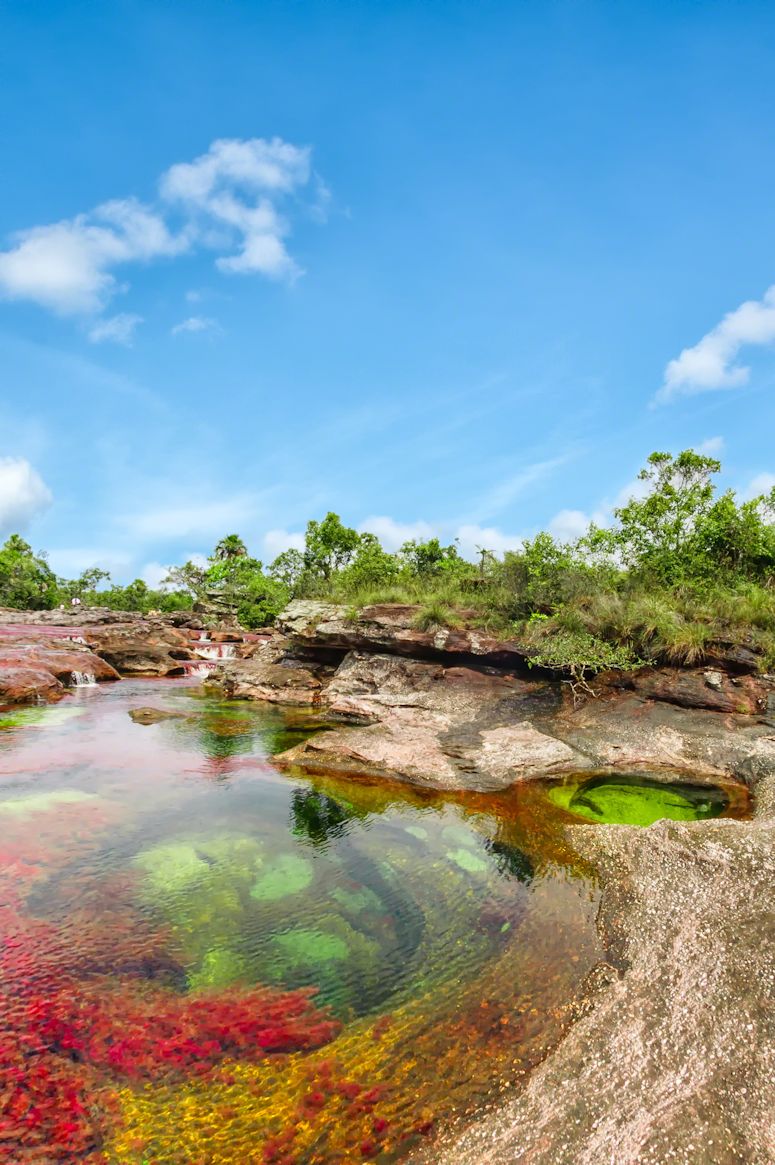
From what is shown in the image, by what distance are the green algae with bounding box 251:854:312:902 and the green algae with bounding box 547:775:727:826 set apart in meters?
4.71

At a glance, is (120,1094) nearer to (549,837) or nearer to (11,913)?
(11,913)

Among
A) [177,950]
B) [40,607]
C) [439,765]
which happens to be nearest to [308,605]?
[439,765]

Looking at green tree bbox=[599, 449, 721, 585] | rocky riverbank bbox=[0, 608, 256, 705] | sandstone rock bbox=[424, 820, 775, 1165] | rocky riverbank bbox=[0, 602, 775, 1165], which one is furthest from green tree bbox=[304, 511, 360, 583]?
sandstone rock bbox=[424, 820, 775, 1165]

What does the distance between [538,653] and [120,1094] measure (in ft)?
42.4

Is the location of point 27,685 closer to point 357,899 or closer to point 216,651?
point 216,651

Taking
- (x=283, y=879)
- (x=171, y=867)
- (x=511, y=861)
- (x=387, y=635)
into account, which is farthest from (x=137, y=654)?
(x=511, y=861)

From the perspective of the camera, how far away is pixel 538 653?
Answer: 14.9 metres

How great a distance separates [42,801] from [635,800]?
1041 cm

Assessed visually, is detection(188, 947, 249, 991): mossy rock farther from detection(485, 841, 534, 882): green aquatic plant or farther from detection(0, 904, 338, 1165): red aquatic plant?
detection(485, 841, 534, 882): green aquatic plant

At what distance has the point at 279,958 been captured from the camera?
16.9 ft

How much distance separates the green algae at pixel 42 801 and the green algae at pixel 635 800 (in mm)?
8421

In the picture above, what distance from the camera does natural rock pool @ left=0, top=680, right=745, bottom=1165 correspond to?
3.52 metres

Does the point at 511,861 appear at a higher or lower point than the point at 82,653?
lower

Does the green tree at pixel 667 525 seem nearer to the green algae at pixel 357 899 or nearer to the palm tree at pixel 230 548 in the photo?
the green algae at pixel 357 899
